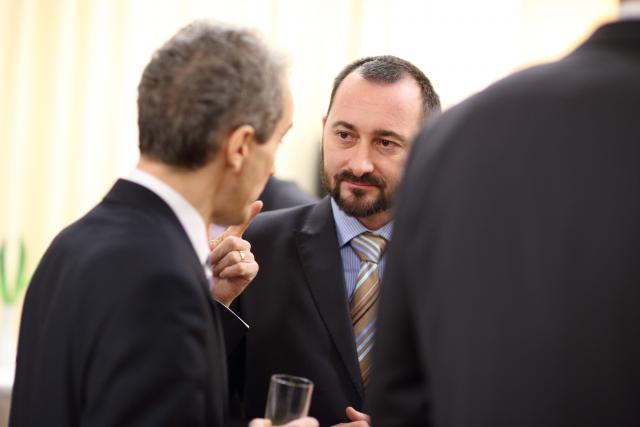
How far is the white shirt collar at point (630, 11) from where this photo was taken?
111 cm

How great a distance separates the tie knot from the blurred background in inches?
108

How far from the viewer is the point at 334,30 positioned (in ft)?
16.0

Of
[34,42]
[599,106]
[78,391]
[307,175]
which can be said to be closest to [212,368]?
[78,391]

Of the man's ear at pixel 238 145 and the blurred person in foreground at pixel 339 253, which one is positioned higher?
the man's ear at pixel 238 145

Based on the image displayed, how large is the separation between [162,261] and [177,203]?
139 millimetres

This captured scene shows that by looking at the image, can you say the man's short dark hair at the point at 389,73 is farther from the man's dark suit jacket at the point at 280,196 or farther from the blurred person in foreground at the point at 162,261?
the man's dark suit jacket at the point at 280,196

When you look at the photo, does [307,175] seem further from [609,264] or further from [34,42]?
[609,264]

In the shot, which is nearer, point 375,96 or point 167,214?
point 167,214

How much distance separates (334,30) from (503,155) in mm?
3942

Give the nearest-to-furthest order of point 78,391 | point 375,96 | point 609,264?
1. point 609,264
2. point 78,391
3. point 375,96

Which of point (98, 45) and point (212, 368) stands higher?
point (98, 45)

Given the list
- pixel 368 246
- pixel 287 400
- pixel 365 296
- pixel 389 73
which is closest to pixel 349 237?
pixel 368 246

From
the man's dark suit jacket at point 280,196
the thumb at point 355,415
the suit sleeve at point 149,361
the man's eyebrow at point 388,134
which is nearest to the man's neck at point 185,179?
the suit sleeve at point 149,361

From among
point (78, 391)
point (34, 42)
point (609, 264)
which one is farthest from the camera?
point (34, 42)
